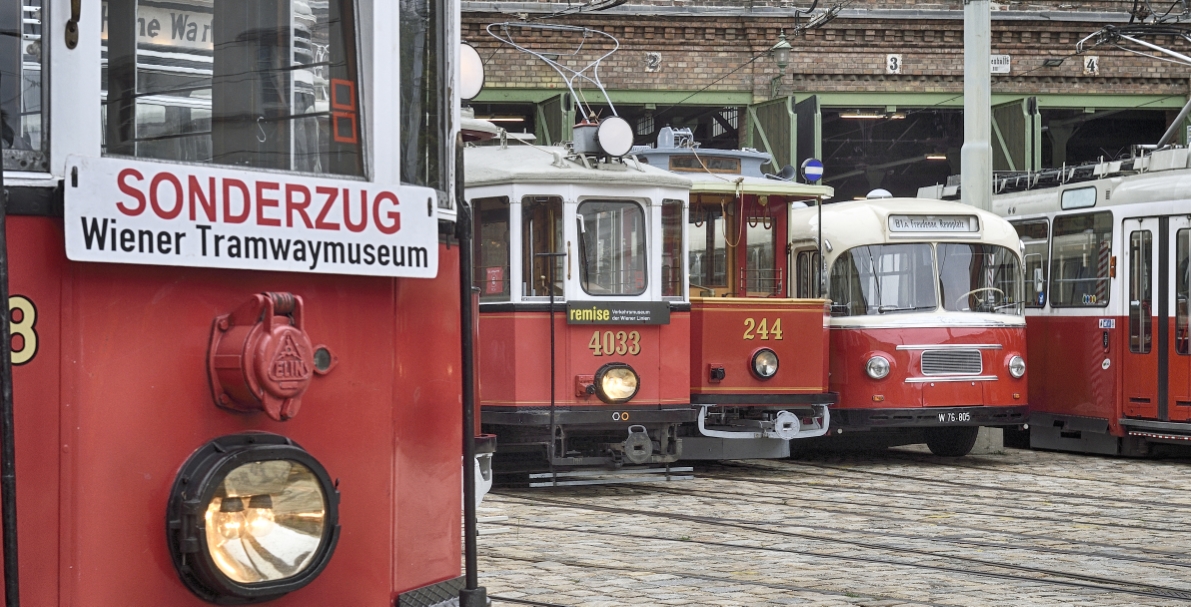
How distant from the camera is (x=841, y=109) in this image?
2505 centimetres

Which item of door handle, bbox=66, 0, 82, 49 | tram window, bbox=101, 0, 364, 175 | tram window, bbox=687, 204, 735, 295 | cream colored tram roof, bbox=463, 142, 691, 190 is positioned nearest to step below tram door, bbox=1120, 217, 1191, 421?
tram window, bbox=687, 204, 735, 295

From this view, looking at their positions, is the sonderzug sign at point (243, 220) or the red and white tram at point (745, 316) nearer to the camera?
the sonderzug sign at point (243, 220)

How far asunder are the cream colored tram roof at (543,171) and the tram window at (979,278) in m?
3.51

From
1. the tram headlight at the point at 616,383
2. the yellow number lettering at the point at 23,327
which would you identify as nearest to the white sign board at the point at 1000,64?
the tram headlight at the point at 616,383

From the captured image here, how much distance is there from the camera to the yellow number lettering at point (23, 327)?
265cm

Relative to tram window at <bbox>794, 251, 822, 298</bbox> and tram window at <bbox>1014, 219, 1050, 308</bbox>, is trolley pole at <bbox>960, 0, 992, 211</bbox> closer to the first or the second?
tram window at <bbox>1014, 219, 1050, 308</bbox>

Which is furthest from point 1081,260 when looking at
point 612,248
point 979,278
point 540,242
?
point 540,242

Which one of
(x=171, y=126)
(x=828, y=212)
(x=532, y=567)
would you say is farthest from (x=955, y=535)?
(x=171, y=126)

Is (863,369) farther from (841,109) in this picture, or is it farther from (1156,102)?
(1156,102)

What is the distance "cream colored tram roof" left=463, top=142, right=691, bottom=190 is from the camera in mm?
11930

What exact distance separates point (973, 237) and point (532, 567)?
809 cm

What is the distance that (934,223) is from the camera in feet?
49.1

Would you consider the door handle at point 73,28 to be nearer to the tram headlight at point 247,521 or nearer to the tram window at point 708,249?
the tram headlight at point 247,521

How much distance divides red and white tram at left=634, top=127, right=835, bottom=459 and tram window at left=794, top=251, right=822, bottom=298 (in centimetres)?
11
